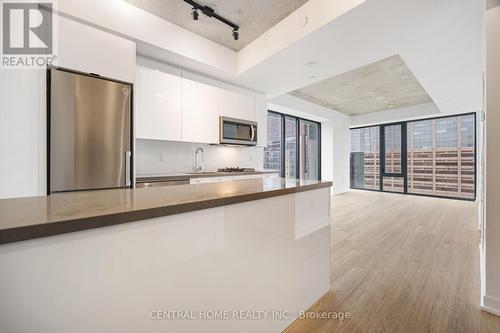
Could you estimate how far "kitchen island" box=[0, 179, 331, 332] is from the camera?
621mm

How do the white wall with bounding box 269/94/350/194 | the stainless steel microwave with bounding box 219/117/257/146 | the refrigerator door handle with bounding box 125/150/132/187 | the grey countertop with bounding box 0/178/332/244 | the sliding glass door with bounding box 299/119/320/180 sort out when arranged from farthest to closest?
1. the sliding glass door with bounding box 299/119/320/180
2. the white wall with bounding box 269/94/350/194
3. the stainless steel microwave with bounding box 219/117/257/146
4. the refrigerator door handle with bounding box 125/150/132/187
5. the grey countertop with bounding box 0/178/332/244

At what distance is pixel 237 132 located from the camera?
3.79m

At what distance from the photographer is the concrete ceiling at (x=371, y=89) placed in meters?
4.01

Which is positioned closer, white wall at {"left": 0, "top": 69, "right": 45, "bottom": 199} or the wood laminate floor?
the wood laminate floor

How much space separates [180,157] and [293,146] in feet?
12.4

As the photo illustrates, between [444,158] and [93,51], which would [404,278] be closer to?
[93,51]

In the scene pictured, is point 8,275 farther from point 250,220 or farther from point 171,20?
point 171,20

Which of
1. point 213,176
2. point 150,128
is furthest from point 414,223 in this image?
point 150,128

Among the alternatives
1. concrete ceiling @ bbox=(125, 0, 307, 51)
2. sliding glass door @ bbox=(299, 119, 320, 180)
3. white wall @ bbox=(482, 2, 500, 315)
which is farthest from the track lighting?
sliding glass door @ bbox=(299, 119, 320, 180)

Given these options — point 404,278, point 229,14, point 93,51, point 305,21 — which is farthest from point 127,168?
point 404,278

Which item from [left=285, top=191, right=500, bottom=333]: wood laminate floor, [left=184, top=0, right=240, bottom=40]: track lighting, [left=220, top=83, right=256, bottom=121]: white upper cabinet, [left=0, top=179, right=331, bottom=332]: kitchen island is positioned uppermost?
[left=184, top=0, right=240, bottom=40]: track lighting

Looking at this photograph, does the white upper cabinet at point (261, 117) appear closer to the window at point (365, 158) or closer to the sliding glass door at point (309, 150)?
the sliding glass door at point (309, 150)

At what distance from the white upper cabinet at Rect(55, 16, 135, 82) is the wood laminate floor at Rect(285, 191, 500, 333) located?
2.80 meters

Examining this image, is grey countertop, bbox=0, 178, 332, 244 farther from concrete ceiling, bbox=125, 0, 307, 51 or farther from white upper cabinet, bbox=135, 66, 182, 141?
concrete ceiling, bbox=125, 0, 307, 51
